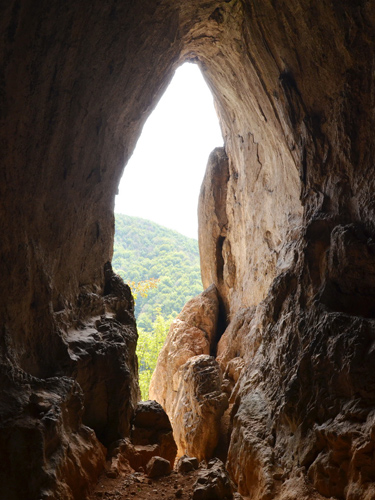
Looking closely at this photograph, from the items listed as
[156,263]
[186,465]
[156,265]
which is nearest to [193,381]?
[186,465]

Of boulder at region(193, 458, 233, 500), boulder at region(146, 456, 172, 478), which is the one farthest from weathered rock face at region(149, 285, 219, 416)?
boulder at region(193, 458, 233, 500)

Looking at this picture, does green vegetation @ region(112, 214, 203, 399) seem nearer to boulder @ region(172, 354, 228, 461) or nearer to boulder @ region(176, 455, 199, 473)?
boulder @ region(172, 354, 228, 461)

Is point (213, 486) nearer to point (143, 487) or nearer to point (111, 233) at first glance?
point (143, 487)

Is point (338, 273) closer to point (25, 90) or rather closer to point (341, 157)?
point (341, 157)

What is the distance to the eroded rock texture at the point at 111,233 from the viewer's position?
16.7ft

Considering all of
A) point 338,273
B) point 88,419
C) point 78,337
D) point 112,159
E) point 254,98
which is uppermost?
point 254,98

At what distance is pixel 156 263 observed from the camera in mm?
55469

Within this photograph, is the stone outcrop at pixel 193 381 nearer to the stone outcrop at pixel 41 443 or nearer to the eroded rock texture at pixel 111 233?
the eroded rock texture at pixel 111 233

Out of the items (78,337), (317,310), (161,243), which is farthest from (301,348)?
(161,243)

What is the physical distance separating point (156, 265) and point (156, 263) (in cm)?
65

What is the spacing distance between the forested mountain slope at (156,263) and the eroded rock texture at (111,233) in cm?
3680

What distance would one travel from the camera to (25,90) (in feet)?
17.1

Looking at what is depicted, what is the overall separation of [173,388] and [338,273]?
927 cm

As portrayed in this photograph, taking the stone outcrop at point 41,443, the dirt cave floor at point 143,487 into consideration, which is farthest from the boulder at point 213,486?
the stone outcrop at point 41,443
